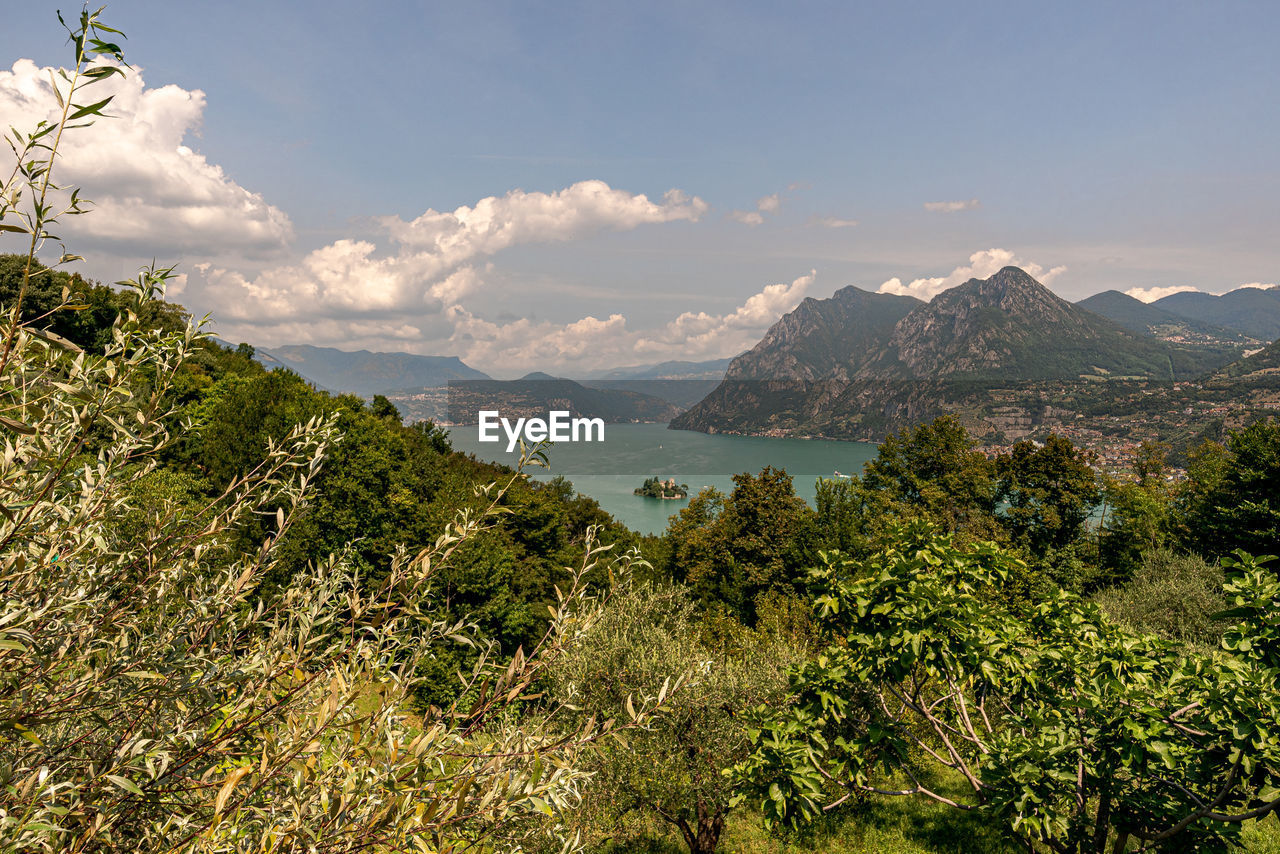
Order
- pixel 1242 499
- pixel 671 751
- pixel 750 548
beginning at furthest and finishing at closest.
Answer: pixel 750 548
pixel 1242 499
pixel 671 751

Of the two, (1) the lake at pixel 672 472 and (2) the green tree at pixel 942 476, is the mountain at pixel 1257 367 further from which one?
(2) the green tree at pixel 942 476

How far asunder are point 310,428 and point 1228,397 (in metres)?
191

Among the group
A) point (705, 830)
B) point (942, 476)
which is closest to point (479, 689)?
point (705, 830)

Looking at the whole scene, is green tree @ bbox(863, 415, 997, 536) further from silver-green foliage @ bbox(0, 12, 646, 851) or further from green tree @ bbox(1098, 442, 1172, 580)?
silver-green foliage @ bbox(0, 12, 646, 851)

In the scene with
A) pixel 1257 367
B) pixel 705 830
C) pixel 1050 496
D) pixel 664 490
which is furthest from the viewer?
pixel 1257 367

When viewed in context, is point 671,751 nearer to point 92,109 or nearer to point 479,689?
point 479,689

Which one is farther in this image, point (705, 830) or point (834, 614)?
point (705, 830)

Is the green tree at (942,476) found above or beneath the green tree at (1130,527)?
above

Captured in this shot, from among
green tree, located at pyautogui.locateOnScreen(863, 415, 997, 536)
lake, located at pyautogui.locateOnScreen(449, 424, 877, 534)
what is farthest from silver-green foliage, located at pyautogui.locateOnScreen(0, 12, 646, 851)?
lake, located at pyautogui.locateOnScreen(449, 424, 877, 534)

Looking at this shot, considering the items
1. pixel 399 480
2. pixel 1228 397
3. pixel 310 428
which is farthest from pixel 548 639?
pixel 1228 397

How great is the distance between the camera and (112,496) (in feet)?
9.94

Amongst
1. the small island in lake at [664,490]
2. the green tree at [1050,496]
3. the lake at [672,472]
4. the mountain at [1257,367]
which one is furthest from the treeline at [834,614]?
the mountain at [1257,367]

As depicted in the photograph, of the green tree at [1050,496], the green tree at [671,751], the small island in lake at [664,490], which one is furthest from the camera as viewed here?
the small island in lake at [664,490]

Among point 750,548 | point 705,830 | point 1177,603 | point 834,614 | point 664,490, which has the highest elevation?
point 834,614
